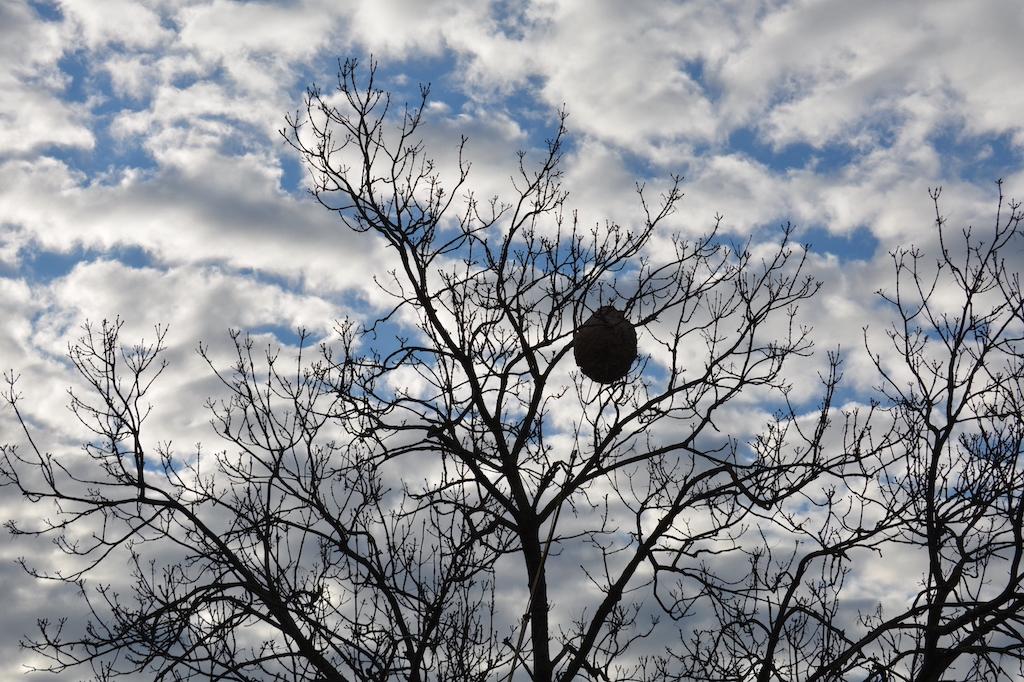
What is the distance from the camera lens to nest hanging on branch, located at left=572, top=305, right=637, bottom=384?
8.59 metres

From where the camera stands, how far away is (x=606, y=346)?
28.1 ft

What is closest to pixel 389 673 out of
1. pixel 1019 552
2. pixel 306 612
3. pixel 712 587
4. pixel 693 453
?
pixel 306 612

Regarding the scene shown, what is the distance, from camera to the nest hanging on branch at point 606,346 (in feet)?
28.2

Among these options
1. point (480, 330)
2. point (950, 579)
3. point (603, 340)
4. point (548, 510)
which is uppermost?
point (480, 330)

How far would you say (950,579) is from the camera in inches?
341

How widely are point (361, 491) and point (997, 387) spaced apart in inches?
244

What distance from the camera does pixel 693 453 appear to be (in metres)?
10.1

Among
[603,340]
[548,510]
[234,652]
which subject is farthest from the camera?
[548,510]

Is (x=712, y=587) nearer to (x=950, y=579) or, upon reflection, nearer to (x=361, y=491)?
(x=950, y=579)

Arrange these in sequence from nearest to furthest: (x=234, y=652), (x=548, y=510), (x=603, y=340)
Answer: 1. (x=603, y=340)
2. (x=234, y=652)
3. (x=548, y=510)

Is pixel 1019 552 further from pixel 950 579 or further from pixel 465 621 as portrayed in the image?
pixel 465 621

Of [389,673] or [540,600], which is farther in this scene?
[540,600]

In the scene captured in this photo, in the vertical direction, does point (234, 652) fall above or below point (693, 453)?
below

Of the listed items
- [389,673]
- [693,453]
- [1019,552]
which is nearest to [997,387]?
[1019,552]
